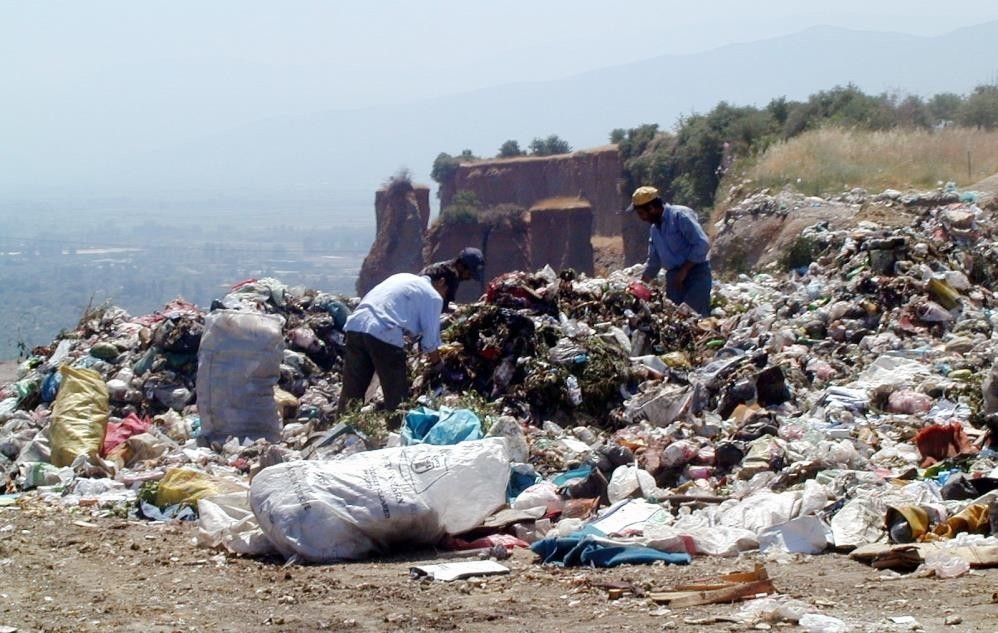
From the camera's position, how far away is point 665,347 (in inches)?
365

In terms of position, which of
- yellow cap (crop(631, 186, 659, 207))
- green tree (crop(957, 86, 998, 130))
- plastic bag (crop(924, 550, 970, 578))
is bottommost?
plastic bag (crop(924, 550, 970, 578))

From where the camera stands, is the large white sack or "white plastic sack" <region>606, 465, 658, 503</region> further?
"white plastic sack" <region>606, 465, 658, 503</region>

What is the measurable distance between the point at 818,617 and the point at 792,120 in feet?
92.4

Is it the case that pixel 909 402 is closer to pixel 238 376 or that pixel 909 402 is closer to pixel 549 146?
pixel 238 376

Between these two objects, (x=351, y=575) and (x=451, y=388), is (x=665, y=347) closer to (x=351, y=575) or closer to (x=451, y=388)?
(x=451, y=388)

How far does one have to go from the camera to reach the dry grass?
1897 cm

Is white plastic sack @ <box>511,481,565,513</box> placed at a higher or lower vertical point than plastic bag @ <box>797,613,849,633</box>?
lower

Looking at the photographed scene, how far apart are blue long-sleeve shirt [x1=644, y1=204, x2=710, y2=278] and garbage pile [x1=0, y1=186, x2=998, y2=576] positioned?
0.38 meters

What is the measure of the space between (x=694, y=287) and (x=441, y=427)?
4372 mm

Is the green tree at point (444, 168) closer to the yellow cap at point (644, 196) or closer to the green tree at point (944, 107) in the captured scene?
the green tree at point (944, 107)

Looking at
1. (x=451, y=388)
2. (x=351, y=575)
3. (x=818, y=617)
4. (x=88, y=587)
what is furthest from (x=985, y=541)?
(x=451, y=388)

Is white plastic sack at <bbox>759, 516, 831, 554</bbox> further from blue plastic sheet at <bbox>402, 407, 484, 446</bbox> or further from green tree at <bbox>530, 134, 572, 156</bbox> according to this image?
green tree at <bbox>530, 134, 572, 156</bbox>

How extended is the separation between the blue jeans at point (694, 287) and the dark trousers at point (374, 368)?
350cm

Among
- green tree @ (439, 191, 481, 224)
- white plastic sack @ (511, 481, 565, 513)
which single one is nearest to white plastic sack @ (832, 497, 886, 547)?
white plastic sack @ (511, 481, 565, 513)
